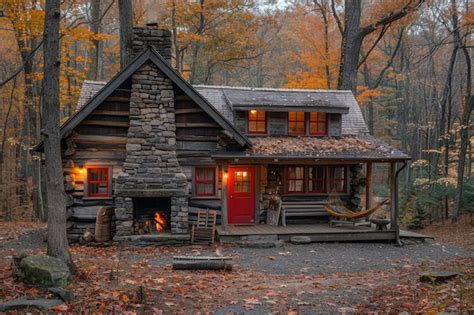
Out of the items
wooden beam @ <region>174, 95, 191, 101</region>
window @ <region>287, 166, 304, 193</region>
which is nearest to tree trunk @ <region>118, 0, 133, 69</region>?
Result: wooden beam @ <region>174, 95, 191, 101</region>

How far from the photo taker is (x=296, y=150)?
48.9ft

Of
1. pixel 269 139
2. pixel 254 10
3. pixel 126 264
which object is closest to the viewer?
pixel 126 264

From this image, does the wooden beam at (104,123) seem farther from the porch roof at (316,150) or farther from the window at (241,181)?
the window at (241,181)

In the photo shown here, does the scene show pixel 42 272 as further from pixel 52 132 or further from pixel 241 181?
pixel 241 181

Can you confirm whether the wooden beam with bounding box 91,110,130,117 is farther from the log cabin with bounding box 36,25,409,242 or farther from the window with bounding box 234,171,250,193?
the window with bounding box 234,171,250,193

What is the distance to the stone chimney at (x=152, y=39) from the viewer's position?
1446 cm

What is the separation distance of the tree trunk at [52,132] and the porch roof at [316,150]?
246 inches

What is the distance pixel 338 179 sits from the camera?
16.6 m

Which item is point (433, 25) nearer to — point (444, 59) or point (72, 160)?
point (444, 59)

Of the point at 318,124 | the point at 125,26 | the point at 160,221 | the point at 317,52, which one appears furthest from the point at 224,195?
the point at 317,52

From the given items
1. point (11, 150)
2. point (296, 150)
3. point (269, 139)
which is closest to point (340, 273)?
point (296, 150)

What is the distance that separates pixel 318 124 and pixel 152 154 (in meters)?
6.89

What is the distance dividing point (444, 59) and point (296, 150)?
25.3 metres

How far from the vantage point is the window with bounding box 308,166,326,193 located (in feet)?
53.7
